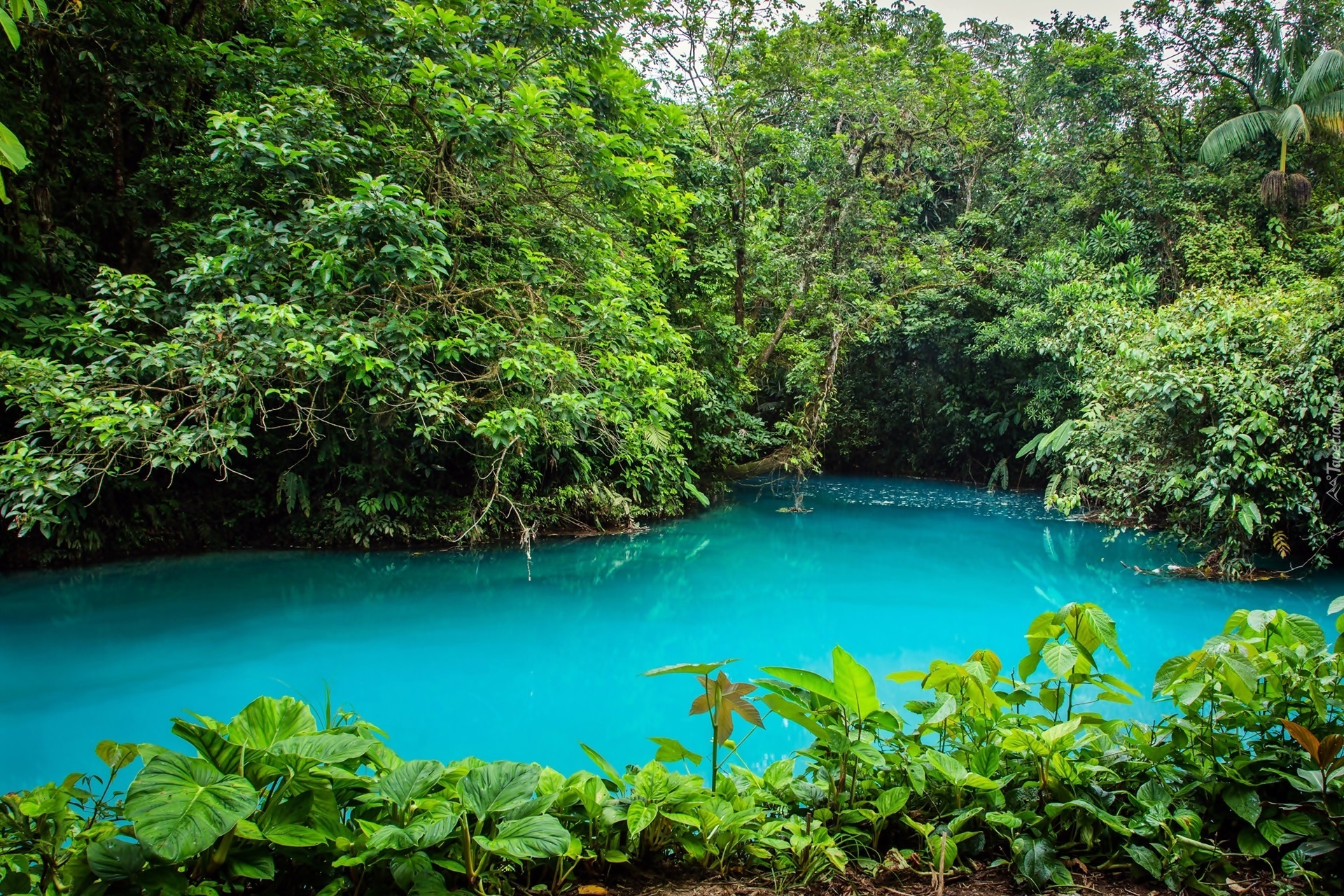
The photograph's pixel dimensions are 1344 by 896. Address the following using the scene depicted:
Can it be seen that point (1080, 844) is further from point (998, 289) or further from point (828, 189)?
point (998, 289)

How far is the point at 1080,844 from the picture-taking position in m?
1.36

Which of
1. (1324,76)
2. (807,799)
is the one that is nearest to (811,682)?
(807,799)

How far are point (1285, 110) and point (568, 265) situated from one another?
908 cm

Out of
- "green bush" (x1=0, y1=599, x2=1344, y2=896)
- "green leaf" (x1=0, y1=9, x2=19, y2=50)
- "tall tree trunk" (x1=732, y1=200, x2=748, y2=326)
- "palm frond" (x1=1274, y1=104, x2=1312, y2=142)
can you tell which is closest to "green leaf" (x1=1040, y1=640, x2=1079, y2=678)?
"green bush" (x1=0, y1=599, x2=1344, y2=896)

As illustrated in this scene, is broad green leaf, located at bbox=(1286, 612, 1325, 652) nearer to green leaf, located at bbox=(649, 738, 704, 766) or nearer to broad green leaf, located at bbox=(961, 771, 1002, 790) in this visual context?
broad green leaf, located at bbox=(961, 771, 1002, 790)

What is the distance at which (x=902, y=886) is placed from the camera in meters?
1.26

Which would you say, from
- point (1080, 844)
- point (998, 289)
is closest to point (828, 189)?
point (998, 289)

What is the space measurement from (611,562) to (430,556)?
176 centimetres

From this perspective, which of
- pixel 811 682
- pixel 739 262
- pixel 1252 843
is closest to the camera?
pixel 1252 843

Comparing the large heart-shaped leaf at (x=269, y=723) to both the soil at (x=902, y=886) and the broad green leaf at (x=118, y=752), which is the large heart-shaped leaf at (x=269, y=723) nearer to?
the broad green leaf at (x=118, y=752)

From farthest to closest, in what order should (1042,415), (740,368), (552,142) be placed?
(1042,415)
(740,368)
(552,142)

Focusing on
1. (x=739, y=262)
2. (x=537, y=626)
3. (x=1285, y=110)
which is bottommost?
(x=537, y=626)

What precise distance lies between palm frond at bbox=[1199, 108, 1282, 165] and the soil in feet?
37.8

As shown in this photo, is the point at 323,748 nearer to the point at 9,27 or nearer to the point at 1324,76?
the point at 9,27
